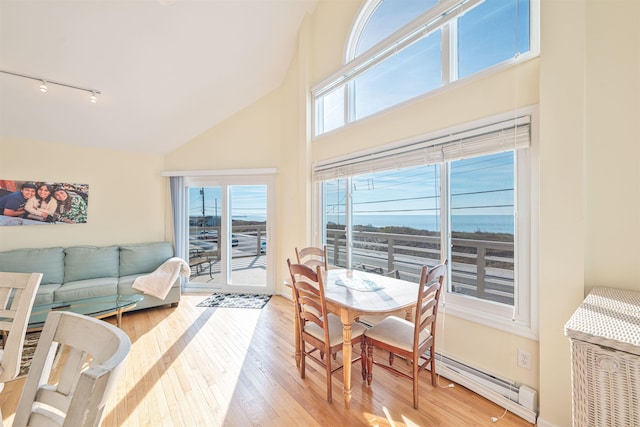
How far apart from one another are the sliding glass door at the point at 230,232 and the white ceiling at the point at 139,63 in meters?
1.03

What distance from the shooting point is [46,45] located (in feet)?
7.86

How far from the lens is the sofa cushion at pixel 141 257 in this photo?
377cm

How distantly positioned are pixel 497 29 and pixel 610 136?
1137mm

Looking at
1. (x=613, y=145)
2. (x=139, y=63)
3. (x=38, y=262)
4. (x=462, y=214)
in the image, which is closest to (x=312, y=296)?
(x=462, y=214)

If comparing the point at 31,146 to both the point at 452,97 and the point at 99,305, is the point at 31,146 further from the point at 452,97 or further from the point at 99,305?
A: the point at 452,97

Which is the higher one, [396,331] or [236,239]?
[236,239]

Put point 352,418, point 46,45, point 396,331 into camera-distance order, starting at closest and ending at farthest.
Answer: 1. point 352,418
2. point 396,331
3. point 46,45

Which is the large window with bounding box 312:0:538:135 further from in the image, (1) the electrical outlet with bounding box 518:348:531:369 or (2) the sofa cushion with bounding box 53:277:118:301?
(2) the sofa cushion with bounding box 53:277:118:301

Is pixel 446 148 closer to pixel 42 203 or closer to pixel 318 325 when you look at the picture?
pixel 318 325

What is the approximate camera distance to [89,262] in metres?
3.51

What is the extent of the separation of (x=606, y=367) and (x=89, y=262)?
15.9 ft

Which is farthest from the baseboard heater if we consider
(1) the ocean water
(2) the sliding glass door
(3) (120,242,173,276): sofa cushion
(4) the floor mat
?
(3) (120,242,173,276): sofa cushion

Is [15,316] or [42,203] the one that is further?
[42,203]

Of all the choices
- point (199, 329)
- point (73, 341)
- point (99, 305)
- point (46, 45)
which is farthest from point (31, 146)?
point (73, 341)
